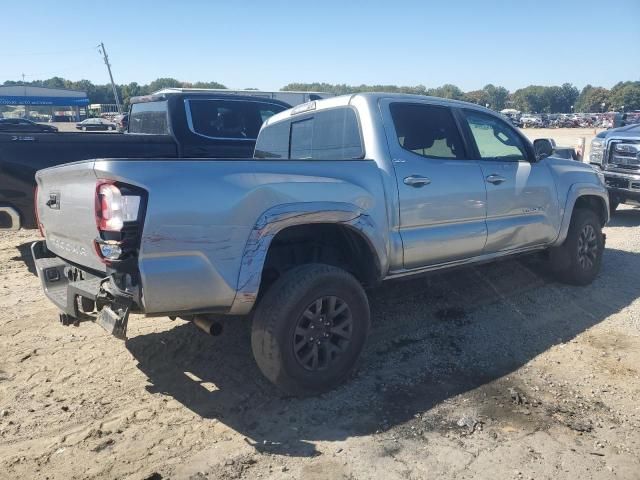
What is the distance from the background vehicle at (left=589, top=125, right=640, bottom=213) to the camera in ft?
29.9

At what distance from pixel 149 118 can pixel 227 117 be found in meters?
1.16

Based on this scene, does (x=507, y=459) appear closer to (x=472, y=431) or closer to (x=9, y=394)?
(x=472, y=431)

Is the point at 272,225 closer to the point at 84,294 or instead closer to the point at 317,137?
the point at 84,294

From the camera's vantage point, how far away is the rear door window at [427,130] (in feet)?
13.8

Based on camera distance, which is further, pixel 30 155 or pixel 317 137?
pixel 30 155

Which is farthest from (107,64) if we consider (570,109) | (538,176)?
(570,109)

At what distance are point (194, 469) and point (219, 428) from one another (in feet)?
Answer: 1.26

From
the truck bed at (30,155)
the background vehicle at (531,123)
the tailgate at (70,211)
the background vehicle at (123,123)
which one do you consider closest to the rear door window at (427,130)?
the tailgate at (70,211)

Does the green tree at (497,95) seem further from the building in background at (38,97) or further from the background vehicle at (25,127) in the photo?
the background vehicle at (25,127)

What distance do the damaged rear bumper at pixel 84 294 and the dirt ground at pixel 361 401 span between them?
627 millimetres

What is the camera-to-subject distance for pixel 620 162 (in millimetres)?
9586

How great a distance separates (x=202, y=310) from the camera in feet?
10.2

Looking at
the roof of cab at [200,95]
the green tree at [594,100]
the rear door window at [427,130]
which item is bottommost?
the rear door window at [427,130]

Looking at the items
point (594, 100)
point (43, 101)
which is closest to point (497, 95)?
point (594, 100)
